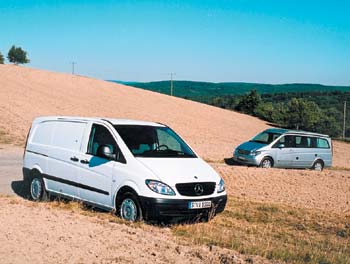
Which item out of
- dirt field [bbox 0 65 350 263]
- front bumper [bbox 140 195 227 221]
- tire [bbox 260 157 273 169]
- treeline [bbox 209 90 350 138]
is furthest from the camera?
treeline [bbox 209 90 350 138]

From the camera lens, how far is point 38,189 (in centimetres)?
955

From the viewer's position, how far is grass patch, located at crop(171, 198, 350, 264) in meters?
6.04

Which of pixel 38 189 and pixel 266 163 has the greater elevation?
pixel 38 189

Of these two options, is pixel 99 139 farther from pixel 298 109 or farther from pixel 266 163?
pixel 298 109

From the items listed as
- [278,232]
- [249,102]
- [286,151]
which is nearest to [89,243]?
[278,232]

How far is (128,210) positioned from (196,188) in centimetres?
117

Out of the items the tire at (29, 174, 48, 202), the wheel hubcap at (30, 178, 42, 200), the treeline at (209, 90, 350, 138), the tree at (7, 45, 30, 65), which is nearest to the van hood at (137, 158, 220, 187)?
the tire at (29, 174, 48, 202)

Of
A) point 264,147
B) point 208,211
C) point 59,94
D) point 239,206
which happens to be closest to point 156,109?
point 59,94

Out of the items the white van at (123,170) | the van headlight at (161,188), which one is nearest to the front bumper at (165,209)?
the white van at (123,170)

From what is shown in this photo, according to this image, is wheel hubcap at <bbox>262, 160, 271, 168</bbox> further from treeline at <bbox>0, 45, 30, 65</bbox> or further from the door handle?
treeline at <bbox>0, 45, 30, 65</bbox>

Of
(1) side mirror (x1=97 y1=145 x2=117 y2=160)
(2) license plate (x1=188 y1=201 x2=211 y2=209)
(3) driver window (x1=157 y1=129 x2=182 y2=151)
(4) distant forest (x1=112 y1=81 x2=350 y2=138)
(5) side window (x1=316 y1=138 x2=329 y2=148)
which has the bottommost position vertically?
(2) license plate (x1=188 y1=201 x2=211 y2=209)

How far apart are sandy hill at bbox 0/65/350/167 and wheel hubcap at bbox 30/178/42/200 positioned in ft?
42.7

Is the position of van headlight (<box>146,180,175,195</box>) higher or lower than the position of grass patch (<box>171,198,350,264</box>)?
higher

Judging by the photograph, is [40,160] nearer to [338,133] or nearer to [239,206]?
[239,206]
